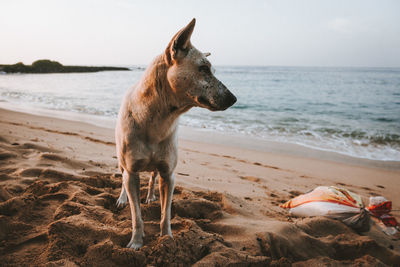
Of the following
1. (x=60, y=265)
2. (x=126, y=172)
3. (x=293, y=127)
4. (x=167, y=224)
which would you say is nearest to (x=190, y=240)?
(x=167, y=224)

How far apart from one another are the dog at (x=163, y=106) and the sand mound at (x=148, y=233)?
0.29 meters

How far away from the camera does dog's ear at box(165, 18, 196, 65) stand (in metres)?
1.76

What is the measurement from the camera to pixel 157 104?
2.01m

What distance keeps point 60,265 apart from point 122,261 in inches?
17.8

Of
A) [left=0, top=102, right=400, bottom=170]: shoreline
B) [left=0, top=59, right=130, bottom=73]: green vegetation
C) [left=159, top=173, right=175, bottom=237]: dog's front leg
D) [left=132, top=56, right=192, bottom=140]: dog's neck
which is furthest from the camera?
[left=0, top=59, right=130, bottom=73]: green vegetation

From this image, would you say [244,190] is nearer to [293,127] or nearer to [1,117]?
[293,127]

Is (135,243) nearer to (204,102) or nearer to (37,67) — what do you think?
(204,102)

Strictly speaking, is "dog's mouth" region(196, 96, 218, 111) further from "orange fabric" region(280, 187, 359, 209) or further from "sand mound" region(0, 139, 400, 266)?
"orange fabric" region(280, 187, 359, 209)

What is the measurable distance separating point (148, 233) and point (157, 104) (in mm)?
1380

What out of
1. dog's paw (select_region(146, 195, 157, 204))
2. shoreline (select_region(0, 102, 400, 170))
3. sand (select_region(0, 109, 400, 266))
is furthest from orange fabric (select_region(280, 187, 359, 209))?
shoreline (select_region(0, 102, 400, 170))

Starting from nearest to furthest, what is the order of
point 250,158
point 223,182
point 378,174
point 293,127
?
point 223,182 < point 378,174 < point 250,158 < point 293,127

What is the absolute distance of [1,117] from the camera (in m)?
8.25

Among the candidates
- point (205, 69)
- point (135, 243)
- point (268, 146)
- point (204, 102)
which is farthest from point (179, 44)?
point (268, 146)

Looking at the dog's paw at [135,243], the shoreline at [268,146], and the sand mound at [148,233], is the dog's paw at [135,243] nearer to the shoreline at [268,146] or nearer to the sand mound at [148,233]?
the sand mound at [148,233]
